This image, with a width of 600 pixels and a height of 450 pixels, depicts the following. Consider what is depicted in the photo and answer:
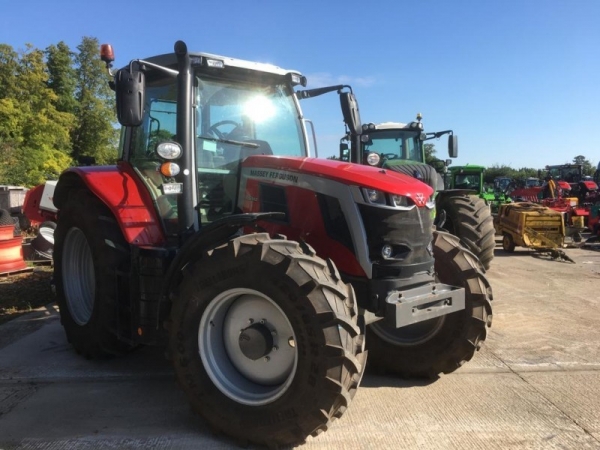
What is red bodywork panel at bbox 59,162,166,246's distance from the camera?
12.1 feet

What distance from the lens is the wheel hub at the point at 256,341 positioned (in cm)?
288

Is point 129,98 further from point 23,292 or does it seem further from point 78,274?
point 23,292

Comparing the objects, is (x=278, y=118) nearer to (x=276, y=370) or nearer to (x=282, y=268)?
(x=282, y=268)

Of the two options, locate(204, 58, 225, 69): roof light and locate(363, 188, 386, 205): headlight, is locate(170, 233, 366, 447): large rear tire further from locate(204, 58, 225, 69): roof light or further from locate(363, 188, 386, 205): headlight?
locate(204, 58, 225, 69): roof light

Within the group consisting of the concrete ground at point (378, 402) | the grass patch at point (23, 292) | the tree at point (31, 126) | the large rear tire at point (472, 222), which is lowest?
the concrete ground at point (378, 402)

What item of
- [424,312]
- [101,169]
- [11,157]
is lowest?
[424,312]

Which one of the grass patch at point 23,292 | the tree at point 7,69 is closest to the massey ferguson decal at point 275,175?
the grass patch at point 23,292

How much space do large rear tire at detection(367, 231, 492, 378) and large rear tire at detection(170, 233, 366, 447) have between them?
1109 mm

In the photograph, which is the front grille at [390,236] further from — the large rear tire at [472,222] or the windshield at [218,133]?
the large rear tire at [472,222]

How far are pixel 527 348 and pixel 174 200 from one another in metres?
3.45

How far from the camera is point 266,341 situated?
2875mm

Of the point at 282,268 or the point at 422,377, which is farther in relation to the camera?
the point at 422,377

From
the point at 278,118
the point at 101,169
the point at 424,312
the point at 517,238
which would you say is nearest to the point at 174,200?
the point at 101,169

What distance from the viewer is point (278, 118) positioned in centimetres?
417
